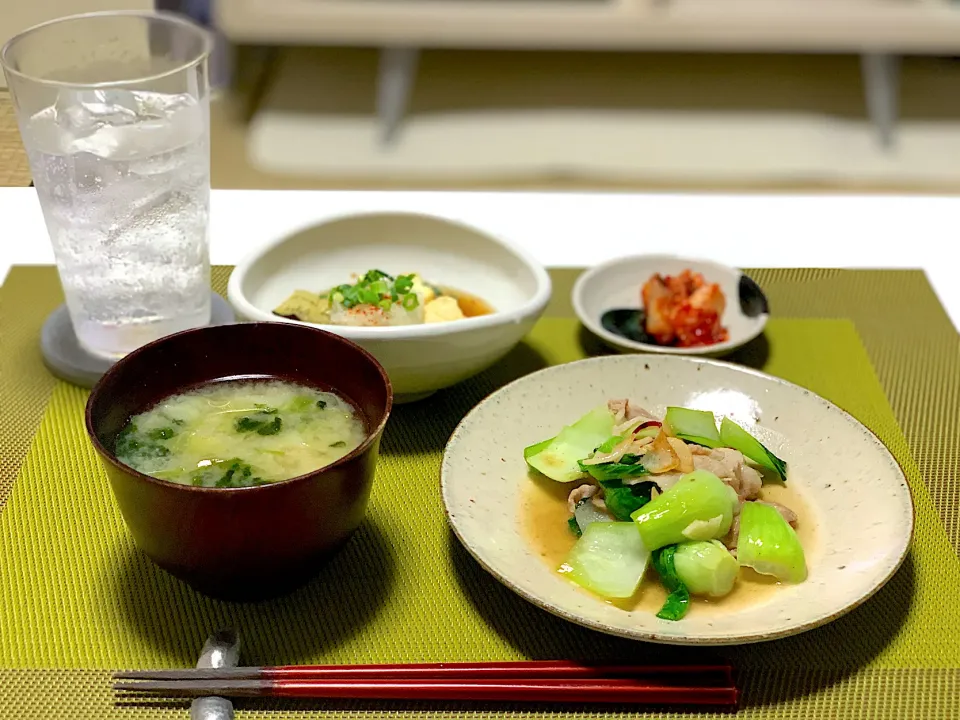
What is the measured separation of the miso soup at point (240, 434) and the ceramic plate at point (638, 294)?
1.64 ft

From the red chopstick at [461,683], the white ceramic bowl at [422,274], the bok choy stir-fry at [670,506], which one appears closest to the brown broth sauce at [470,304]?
the white ceramic bowl at [422,274]

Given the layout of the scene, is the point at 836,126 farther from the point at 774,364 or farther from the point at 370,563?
the point at 370,563

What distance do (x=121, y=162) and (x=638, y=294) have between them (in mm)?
811

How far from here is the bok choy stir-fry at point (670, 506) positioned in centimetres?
101

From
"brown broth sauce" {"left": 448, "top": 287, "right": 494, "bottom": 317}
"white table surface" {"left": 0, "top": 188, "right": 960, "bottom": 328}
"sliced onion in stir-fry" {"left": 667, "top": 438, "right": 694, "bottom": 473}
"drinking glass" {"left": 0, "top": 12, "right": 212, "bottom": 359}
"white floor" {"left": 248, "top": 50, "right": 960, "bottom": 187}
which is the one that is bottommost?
"white floor" {"left": 248, "top": 50, "right": 960, "bottom": 187}

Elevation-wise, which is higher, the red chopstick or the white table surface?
the red chopstick

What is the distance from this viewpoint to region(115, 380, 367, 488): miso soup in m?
1.02

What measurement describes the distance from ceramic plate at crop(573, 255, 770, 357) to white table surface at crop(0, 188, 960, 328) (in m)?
0.14

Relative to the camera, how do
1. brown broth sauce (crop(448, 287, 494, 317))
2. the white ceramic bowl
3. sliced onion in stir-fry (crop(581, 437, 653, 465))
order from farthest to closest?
brown broth sauce (crop(448, 287, 494, 317)) → the white ceramic bowl → sliced onion in stir-fry (crop(581, 437, 653, 465))

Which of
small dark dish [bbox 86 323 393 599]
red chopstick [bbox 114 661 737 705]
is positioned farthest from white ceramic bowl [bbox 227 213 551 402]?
red chopstick [bbox 114 661 737 705]

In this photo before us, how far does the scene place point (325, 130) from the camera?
4.18 meters

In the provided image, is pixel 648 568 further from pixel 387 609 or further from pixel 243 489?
pixel 243 489

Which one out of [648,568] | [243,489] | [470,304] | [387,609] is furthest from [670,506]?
A: [470,304]

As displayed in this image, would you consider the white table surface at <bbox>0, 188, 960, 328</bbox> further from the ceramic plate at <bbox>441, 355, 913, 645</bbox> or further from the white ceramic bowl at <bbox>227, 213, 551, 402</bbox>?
the ceramic plate at <bbox>441, 355, 913, 645</bbox>
